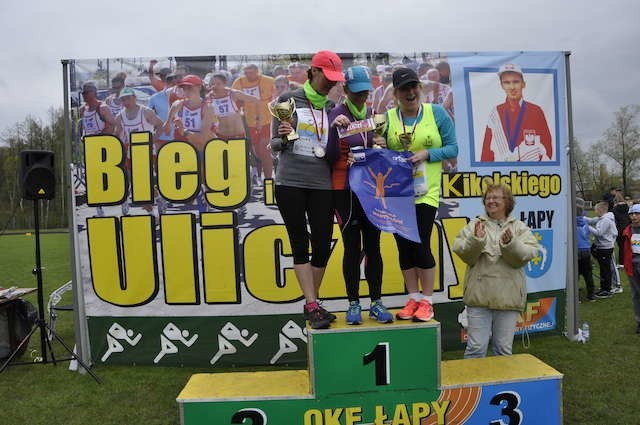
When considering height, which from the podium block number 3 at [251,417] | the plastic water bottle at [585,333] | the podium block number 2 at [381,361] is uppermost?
the podium block number 2 at [381,361]

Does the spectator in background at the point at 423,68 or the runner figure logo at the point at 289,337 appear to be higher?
the spectator in background at the point at 423,68

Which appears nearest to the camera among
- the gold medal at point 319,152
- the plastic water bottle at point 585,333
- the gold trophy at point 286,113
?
the gold trophy at point 286,113

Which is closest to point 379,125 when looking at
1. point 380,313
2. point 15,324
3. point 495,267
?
point 380,313

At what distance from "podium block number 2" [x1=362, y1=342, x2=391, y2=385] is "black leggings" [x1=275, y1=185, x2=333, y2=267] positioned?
2.15 ft

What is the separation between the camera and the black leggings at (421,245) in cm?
301

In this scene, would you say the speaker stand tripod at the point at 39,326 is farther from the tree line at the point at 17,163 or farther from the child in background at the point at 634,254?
the tree line at the point at 17,163

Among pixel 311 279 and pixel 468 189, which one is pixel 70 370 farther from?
pixel 468 189

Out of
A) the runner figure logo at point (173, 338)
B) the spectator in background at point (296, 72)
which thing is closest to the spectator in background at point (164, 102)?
the spectator in background at point (296, 72)

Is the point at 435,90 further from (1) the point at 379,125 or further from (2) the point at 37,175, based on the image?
(2) the point at 37,175

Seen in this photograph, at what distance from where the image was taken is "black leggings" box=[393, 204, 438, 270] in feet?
9.87

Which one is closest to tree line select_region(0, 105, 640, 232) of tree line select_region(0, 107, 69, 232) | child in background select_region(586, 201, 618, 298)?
tree line select_region(0, 107, 69, 232)

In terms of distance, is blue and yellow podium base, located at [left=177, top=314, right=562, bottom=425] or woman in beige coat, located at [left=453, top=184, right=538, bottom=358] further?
woman in beige coat, located at [left=453, top=184, right=538, bottom=358]

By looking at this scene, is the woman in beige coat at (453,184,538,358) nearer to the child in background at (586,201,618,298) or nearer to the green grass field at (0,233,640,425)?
the green grass field at (0,233,640,425)

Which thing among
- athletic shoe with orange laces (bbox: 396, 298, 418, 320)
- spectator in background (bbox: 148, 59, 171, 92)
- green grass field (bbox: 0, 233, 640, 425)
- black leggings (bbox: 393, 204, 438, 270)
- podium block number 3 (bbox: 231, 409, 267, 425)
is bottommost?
green grass field (bbox: 0, 233, 640, 425)
